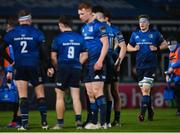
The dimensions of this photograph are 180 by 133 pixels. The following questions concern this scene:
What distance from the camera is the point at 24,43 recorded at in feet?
52.1

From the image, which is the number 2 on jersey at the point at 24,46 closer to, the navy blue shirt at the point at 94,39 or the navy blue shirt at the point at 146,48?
the navy blue shirt at the point at 94,39

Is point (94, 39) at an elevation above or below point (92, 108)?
above

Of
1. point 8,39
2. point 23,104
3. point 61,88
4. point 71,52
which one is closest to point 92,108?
point 61,88

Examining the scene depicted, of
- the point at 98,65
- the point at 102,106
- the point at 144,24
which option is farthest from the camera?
the point at 144,24

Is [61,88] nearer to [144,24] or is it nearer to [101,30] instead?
[101,30]

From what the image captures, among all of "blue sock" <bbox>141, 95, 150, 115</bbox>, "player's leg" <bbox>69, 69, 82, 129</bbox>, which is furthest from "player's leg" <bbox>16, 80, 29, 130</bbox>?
"blue sock" <bbox>141, 95, 150, 115</bbox>

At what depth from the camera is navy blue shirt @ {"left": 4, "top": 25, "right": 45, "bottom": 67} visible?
15.9 m

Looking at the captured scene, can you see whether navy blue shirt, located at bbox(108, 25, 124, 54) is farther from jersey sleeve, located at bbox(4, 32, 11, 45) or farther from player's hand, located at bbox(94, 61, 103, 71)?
jersey sleeve, located at bbox(4, 32, 11, 45)

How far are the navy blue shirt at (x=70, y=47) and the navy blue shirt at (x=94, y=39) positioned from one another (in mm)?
143

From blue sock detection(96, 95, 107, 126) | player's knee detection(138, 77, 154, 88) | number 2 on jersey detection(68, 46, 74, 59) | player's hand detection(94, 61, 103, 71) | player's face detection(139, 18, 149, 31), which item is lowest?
blue sock detection(96, 95, 107, 126)

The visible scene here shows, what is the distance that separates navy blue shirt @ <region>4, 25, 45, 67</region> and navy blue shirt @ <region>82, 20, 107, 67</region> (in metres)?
0.97

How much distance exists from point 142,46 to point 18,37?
172 inches

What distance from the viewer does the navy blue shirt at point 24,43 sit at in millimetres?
15883

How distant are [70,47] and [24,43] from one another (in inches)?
36.2
